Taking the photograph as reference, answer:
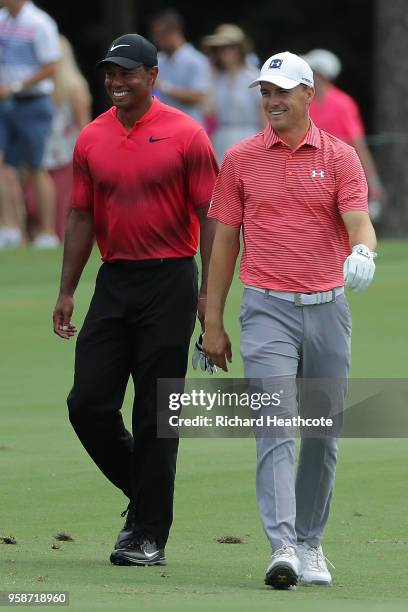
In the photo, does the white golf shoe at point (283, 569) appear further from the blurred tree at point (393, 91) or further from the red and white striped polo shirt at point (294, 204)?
the blurred tree at point (393, 91)

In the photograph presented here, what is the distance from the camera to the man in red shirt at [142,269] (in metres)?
7.74

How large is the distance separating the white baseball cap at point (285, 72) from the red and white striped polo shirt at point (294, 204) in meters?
0.19

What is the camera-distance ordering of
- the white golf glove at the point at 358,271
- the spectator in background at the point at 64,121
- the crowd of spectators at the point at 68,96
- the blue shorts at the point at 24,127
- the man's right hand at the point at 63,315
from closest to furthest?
1. the white golf glove at the point at 358,271
2. the man's right hand at the point at 63,315
3. the crowd of spectators at the point at 68,96
4. the blue shorts at the point at 24,127
5. the spectator in background at the point at 64,121

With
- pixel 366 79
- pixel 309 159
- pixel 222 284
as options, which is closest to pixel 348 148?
pixel 309 159

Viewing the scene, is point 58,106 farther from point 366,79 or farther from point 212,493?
point 366,79

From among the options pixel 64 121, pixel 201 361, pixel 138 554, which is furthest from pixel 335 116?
pixel 138 554

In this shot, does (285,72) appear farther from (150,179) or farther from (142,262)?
(142,262)

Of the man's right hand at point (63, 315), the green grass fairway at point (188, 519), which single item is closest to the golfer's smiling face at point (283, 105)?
the man's right hand at point (63, 315)

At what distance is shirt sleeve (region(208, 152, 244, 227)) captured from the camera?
287 inches

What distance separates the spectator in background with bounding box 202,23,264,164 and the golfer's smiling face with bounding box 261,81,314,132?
10.9 meters

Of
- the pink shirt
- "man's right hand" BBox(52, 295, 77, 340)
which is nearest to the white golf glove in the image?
"man's right hand" BBox(52, 295, 77, 340)

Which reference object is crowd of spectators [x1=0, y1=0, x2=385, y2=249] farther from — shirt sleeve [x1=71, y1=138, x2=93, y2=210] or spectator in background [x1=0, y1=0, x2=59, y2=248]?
shirt sleeve [x1=71, y1=138, x2=93, y2=210]

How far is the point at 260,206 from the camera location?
7.21 m

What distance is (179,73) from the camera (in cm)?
1836
